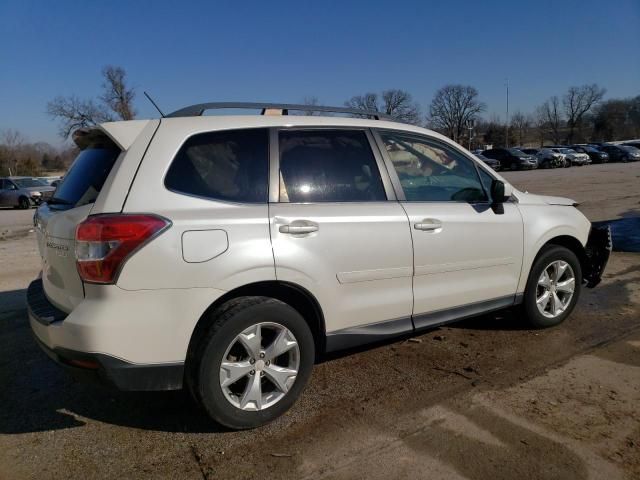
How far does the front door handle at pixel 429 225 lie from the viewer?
11.3 feet

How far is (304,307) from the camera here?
123 inches

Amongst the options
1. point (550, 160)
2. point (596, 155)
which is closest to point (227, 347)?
point (550, 160)

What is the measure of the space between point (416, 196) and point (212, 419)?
2.06 meters

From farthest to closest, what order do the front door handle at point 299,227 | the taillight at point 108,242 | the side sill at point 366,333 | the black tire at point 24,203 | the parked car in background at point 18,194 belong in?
1. the black tire at point 24,203
2. the parked car in background at point 18,194
3. the side sill at point 366,333
4. the front door handle at point 299,227
5. the taillight at point 108,242

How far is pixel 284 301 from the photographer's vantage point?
3059mm

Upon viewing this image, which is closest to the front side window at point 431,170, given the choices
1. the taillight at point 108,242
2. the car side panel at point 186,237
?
the car side panel at point 186,237

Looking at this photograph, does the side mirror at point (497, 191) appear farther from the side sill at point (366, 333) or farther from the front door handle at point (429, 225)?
the side sill at point (366, 333)

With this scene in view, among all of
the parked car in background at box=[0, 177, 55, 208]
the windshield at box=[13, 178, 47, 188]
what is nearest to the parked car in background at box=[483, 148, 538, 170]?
the parked car in background at box=[0, 177, 55, 208]

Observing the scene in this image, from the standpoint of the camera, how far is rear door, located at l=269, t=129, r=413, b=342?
295cm

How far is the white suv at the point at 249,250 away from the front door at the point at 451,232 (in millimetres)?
16

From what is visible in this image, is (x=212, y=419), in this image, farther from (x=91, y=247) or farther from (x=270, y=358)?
(x=91, y=247)

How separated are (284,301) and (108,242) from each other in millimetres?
1099

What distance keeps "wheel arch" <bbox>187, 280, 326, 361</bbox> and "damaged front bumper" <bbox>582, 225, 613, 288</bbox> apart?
307 cm

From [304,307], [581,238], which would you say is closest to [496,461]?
[304,307]
